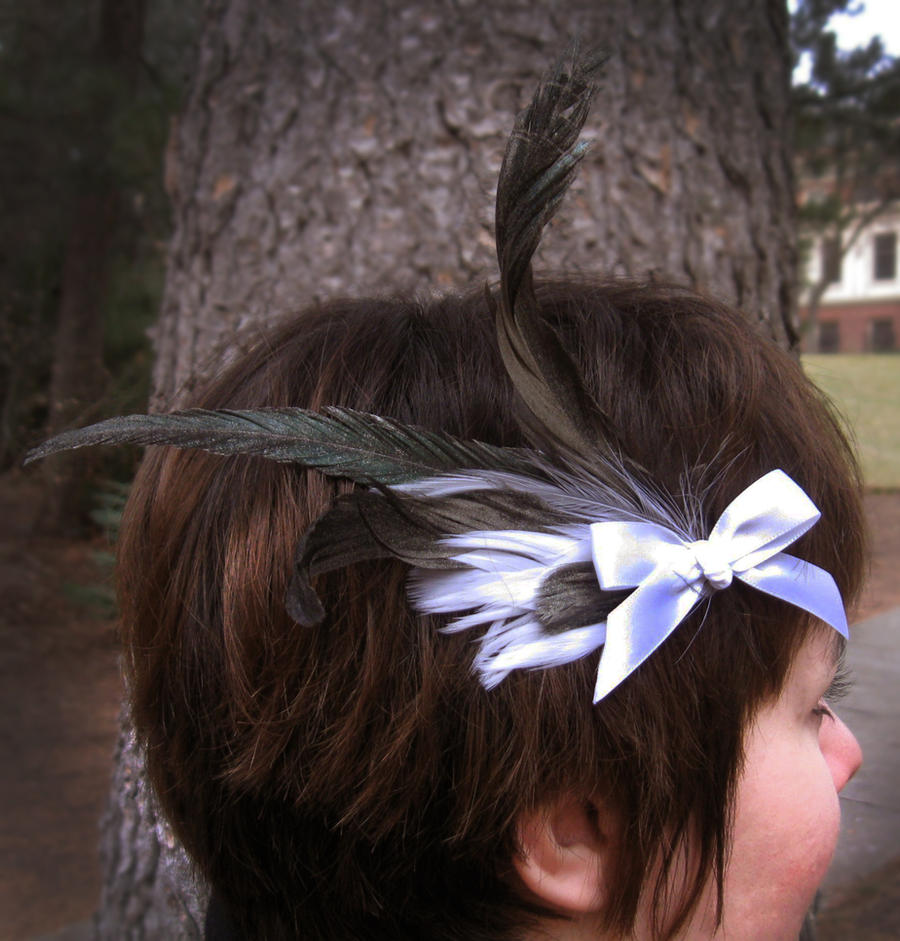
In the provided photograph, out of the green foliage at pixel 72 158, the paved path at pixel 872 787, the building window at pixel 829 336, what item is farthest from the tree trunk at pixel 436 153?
the building window at pixel 829 336

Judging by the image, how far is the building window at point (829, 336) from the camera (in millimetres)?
41844

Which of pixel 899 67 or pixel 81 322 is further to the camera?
pixel 899 67

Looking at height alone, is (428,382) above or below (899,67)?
below

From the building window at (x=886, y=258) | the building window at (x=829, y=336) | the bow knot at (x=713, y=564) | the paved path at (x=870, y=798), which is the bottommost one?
the paved path at (x=870, y=798)

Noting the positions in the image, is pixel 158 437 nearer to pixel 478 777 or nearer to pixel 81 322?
pixel 478 777

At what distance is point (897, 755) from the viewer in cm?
461

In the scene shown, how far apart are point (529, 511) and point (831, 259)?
85.4ft

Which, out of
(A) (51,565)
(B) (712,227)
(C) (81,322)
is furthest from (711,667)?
(C) (81,322)

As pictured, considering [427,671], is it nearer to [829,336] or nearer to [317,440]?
[317,440]

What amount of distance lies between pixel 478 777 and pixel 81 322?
9.50m

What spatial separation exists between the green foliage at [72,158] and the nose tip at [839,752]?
24.3ft

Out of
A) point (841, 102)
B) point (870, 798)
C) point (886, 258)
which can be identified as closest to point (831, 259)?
point (841, 102)

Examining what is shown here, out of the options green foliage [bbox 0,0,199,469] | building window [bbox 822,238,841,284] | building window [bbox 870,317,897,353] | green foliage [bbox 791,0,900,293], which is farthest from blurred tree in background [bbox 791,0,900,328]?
building window [bbox 870,317,897,353]

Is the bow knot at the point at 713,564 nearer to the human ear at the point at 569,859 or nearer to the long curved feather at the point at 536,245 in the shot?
the long curved feather at the point at 536,245
